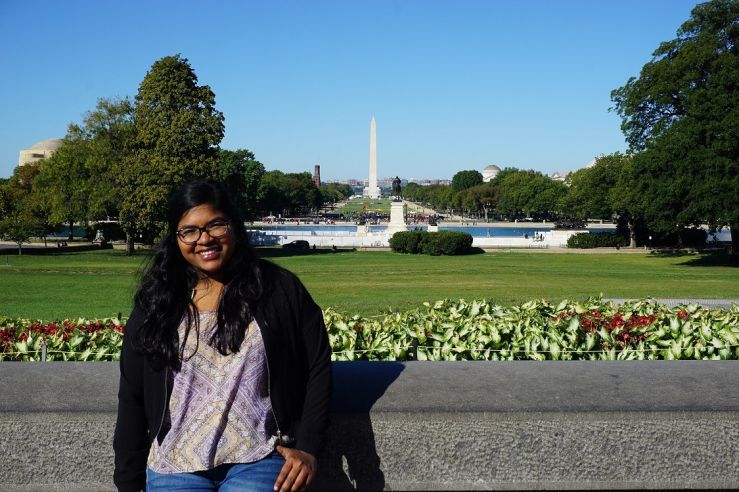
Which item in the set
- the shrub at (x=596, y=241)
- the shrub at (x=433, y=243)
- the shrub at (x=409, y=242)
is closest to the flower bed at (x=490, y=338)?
the shrub at (x=433, y=243)

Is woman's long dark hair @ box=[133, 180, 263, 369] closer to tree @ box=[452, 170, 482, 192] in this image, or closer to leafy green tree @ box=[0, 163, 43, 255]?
leafy green tree @ box=[0, 163, 43, 255]

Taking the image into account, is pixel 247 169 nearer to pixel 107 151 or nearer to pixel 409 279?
pixel 107 151

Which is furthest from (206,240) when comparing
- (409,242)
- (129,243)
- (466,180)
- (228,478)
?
(466,180)

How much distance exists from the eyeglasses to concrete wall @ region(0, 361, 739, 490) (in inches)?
31.6

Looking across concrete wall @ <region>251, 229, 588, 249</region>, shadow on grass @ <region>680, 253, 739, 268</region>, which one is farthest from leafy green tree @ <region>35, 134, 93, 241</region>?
shadow on grass @ <region>680, 253, 739, 268</region>

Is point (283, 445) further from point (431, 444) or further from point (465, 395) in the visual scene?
point (465, 395)

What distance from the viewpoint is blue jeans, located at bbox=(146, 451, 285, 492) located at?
9.46 ft

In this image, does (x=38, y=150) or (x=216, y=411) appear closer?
(x=216, y=411)

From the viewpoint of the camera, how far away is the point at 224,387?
2932mm

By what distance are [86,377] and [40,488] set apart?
1.87 feet

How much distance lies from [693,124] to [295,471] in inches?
1301

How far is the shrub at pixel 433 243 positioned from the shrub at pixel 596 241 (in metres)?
11.7

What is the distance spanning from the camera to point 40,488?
3.27 meters

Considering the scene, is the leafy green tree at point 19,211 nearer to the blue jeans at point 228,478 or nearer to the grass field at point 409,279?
the grass field at point 409,279
